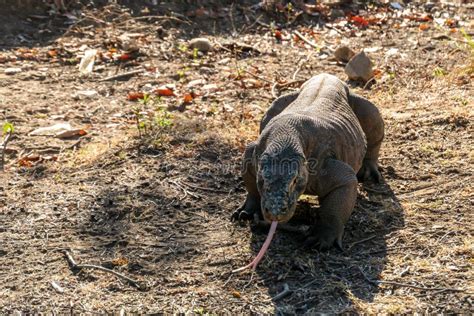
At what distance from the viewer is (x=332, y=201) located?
15.4ft

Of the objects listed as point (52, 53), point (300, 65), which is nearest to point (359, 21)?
point (300, 65)

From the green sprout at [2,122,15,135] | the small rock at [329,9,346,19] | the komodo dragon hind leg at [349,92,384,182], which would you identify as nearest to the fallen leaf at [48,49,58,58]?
the green sprout at [2,122,15,135]

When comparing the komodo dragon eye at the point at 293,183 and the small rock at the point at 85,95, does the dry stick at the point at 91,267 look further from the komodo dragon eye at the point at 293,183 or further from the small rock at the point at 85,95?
the small rock at the point at 85,95

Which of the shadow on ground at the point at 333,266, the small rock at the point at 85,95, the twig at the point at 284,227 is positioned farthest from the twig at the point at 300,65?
the twig at the point at 284,227

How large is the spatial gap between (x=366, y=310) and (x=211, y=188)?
5.90 ft

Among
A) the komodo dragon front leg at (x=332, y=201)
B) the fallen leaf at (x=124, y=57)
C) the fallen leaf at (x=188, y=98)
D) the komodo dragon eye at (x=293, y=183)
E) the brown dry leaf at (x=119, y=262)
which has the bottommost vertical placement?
the fallen leaf at (x=124, y=57)

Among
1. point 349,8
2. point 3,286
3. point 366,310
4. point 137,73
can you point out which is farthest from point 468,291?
point 349,8

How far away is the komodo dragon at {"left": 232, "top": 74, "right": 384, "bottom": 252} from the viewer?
4246mm

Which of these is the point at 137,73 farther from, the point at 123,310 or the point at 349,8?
the point at 123,310

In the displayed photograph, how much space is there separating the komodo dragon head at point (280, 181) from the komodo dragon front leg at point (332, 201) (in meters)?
A: 0.31

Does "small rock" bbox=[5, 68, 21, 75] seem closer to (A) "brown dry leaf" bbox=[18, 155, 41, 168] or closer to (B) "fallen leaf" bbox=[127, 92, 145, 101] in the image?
(B) "fallen leaf" bbox=[127, 92, 145, 101]

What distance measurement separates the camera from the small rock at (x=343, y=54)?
28.6ft

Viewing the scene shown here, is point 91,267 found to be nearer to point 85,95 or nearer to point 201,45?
point 85,95

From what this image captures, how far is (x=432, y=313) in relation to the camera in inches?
155
